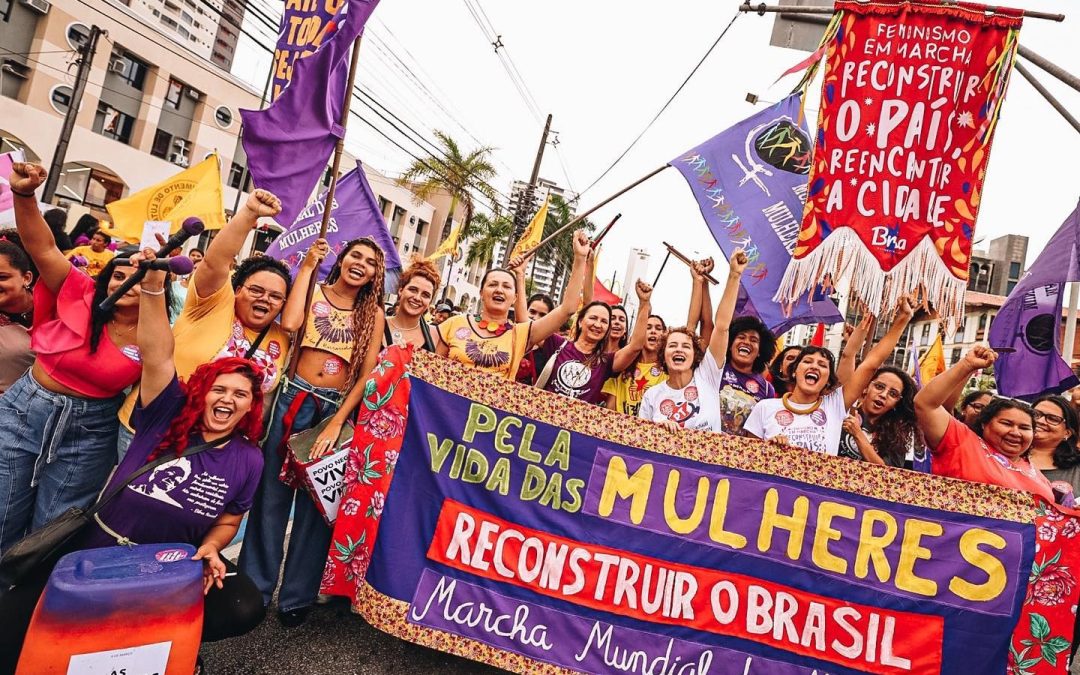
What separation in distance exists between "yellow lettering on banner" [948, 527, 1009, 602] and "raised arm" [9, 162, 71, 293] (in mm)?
4241

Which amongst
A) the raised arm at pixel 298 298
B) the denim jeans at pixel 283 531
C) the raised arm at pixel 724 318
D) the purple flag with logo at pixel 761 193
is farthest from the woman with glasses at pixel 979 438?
the raised arm at pixel 298 298

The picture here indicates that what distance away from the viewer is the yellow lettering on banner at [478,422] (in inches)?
119

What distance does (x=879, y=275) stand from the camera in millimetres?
3467

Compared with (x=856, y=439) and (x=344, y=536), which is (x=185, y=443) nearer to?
(x=344, y=536)

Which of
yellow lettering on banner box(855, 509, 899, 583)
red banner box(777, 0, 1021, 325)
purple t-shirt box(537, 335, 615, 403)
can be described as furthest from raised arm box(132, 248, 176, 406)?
red banner box(777, 0, 1021, 325)

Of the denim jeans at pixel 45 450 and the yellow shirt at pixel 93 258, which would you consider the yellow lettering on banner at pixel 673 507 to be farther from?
the yellow shirt at pixel 93 258

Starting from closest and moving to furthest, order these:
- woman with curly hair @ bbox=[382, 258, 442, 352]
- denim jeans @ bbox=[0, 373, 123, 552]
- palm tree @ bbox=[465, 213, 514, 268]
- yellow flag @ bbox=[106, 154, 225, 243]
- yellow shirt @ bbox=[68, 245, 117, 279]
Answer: denim jeans @ bbox=[0, 373, 123, 552]
woman with curly hair @ bbox=[382, 258, 442, 352]
yellow shirt @ bbox=[68, 245, 117, 279]
yellow flag @ bbox=[106, 154, 225, 243]
palm tree @ bbox=[465, 213, 514, 268]

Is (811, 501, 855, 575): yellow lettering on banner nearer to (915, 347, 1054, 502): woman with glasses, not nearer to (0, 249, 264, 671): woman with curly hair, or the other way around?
(915, 347, 1054, 502): woman with glasses

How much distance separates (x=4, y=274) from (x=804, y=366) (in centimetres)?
402

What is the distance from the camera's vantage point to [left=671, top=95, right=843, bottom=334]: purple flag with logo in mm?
4477

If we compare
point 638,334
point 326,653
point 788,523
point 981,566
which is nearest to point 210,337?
point 326,653

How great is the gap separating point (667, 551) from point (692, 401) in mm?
911

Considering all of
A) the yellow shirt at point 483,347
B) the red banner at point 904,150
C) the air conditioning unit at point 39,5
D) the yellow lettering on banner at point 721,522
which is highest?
the air conditioning unit at point 39,5

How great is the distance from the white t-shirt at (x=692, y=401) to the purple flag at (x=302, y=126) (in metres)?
2.37
